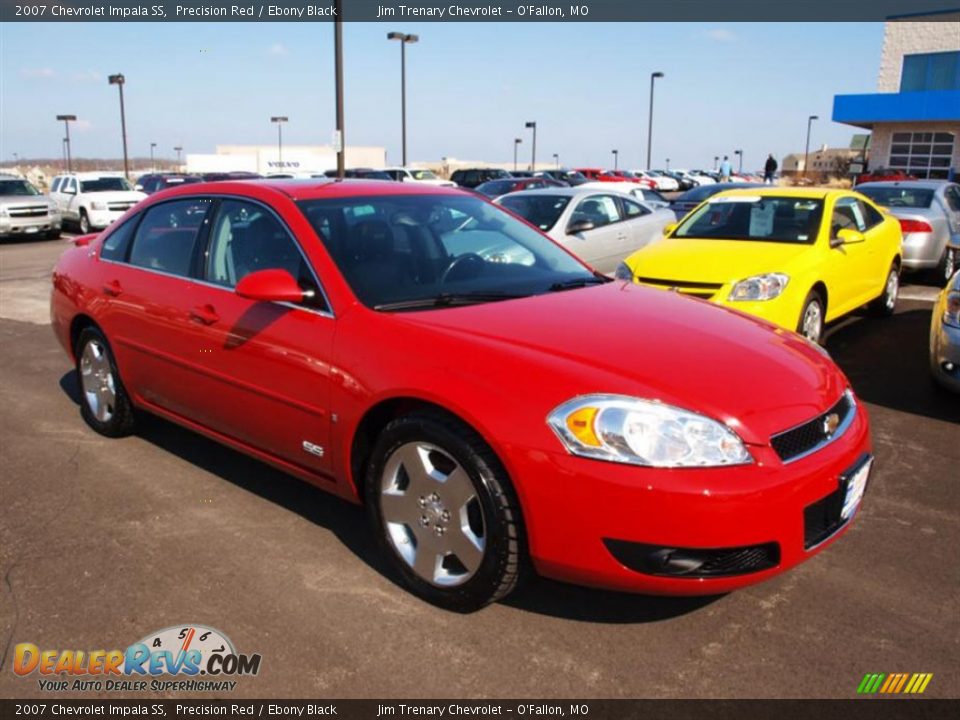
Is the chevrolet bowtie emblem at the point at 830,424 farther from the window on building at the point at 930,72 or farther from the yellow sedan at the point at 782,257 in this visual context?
the window on building at the point at 930,72

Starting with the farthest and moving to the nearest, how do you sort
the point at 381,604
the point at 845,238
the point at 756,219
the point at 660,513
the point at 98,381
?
the point at 756,219 → the point at 845,238 → the point at 98,381 → the point at 381,604 → the point at 660,513

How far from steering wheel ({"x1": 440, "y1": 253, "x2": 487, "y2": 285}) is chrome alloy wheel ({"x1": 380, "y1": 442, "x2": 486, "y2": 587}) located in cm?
94

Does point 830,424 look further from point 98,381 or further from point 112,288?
point 98,381

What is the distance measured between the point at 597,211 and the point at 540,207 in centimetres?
76

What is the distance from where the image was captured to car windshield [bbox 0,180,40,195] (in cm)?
2123

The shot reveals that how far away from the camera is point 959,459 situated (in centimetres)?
484

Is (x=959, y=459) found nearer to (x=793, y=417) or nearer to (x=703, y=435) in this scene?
(x=793, y=417)

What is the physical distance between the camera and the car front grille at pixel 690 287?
6.74 meters

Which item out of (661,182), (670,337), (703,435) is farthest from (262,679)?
(661,182)

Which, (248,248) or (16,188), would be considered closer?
(248,248)

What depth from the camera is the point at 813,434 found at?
3.02m

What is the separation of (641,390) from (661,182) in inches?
1951

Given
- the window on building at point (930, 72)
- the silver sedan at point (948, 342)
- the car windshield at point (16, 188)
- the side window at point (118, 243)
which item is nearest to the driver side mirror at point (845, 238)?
the silver sedan at point (948, 342)

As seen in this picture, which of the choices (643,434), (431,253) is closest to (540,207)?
(431,253)
